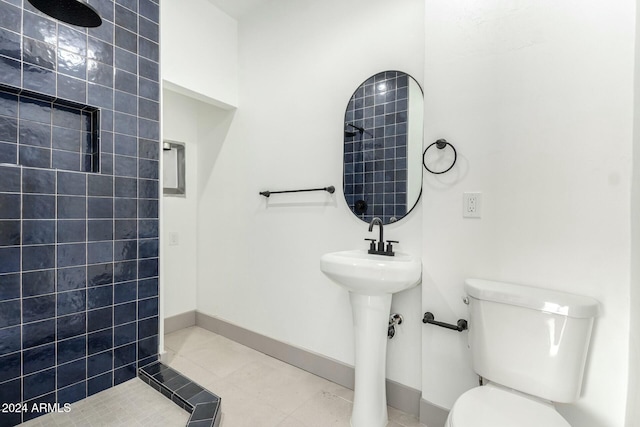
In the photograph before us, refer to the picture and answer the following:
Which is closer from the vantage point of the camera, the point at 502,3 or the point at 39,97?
the point at 502,3

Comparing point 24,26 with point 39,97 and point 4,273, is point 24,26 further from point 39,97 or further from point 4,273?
point 4,273

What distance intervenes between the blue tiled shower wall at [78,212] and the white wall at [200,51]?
120mm

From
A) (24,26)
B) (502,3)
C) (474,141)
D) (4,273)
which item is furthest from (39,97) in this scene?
(502,3)

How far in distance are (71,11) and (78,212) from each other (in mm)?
1052

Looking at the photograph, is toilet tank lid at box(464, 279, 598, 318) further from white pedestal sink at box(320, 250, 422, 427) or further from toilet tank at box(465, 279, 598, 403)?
white pedestal sink at box(320, 250, 422, 427)

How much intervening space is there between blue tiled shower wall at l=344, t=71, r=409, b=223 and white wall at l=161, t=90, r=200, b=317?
1629 mm

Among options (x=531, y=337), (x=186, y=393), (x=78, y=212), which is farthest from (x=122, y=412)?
(x=531, y=337)

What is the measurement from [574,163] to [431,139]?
0.59m

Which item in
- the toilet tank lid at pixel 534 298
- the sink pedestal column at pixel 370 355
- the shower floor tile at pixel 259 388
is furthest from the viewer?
the shower floor tile at pixel 259 388

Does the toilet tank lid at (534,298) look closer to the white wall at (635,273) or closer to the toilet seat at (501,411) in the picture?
the white wall at (635,273)

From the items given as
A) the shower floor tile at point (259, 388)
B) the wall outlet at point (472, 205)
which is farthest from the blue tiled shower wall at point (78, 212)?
the wall outlet at point (472, 205)

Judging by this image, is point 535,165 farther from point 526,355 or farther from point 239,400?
point 239,400

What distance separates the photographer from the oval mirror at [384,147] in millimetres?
1702

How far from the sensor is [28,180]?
1.58m
